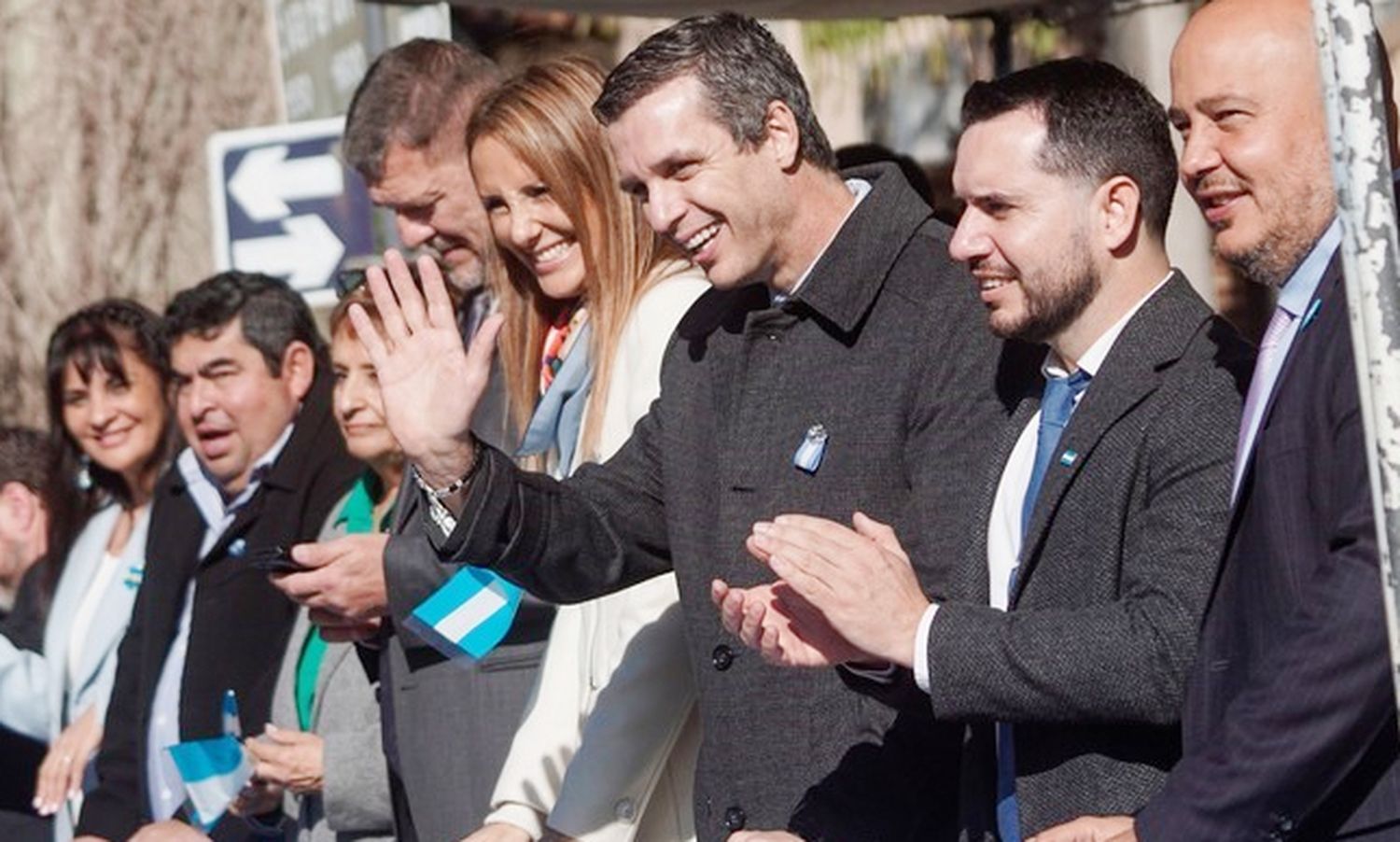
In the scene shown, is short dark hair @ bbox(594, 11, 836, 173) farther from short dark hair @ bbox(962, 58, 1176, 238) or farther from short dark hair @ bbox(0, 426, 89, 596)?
short dark hair @ bbox(0, 426, 89, 596)

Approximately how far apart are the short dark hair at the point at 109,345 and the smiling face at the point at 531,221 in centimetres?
274

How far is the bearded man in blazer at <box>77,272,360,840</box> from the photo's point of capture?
659cm

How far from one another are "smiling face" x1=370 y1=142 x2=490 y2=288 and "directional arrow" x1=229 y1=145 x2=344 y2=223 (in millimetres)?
2437

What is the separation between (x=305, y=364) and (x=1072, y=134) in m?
3.32

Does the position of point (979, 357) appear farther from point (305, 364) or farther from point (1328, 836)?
point (305, 364)

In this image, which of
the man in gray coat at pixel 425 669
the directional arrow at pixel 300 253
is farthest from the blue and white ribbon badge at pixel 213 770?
the directional arrow at pixel 300 253

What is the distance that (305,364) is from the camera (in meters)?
7.10

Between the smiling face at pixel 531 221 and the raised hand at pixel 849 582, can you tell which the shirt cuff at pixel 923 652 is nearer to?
the raised hand at pixel 849 582

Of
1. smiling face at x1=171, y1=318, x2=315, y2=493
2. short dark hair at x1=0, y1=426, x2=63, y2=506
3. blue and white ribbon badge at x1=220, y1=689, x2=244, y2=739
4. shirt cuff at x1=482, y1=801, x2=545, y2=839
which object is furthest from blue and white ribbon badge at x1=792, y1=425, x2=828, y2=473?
short dark hair at x1=0, y1=426, x2=63, y2=506

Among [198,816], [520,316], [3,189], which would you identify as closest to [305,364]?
[198,816]

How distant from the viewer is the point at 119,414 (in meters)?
7.78

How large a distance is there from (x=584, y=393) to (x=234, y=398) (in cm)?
195

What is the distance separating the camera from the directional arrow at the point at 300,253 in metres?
8.47

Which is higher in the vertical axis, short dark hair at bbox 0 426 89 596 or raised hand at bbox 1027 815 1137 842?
short dark hair at bbox 0 426 89 596
